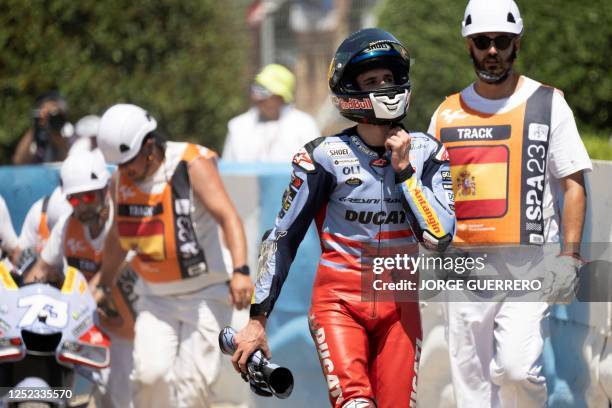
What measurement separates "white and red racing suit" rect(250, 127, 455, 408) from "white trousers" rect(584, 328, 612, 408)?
1.48 m

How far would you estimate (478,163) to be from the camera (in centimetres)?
648

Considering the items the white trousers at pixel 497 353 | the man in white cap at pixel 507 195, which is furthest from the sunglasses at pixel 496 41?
the white trousers at pixel 497 353

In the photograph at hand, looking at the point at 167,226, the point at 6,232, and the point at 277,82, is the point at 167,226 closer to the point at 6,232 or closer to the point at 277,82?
the point at 6,232

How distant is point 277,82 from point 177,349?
3.96m

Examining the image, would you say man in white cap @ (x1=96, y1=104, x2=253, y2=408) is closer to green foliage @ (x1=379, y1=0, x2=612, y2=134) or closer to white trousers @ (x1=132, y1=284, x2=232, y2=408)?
white trousers @ (x1=132, y1=284, x2=232, y2=408)

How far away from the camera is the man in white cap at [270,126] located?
1098 centimetres

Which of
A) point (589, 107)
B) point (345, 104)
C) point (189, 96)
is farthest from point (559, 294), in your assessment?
point (189, 96)

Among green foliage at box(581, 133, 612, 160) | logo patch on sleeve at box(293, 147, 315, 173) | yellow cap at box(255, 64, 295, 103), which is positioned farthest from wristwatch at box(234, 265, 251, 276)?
yellow cap at box(255, 64, 295, 103)

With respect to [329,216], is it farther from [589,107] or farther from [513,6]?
[589,107]

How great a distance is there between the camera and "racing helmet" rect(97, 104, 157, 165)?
7.59m

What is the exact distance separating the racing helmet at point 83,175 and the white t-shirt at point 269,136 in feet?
9.40

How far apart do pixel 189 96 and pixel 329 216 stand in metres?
12.9

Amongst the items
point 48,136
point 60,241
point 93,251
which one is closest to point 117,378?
point 93,251

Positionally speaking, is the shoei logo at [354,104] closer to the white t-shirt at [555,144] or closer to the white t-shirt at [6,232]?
the white t-shirt at [555,144]
